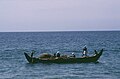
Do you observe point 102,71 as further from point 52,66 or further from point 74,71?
point 52,66

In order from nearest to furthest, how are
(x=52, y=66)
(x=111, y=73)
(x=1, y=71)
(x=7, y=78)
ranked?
(x=7, y=78)
(x=111, y=73)
(x=1, y=71)
(x=52, y=66)

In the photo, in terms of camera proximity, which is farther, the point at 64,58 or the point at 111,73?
the point at 64,58

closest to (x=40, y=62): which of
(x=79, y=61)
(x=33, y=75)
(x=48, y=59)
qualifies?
(x=48, y=59)

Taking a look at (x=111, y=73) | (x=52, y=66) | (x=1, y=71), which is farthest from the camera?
(x=52, y=66)

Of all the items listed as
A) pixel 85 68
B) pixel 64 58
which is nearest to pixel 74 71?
pixel 85 68

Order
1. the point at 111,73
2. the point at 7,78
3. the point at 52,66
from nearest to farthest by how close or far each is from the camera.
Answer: the point at 7,78 < the point at 111,73 < the point at 52,66

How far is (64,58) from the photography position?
148 feet

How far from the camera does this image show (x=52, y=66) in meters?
43.6

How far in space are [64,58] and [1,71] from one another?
860 cm

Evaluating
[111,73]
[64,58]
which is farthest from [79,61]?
[111,73]

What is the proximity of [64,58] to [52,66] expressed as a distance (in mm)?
2306

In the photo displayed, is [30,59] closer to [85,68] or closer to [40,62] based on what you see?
[40,62]

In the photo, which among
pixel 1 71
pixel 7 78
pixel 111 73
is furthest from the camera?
pixel 1 71

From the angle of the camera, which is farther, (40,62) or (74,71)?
(40,62)
